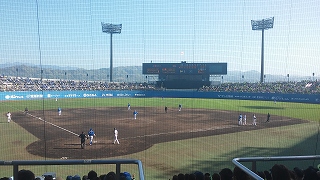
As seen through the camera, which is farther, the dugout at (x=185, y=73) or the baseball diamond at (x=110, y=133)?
the dugout at (x=185, y=73)

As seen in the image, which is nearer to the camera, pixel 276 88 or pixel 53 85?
pixel 53 85

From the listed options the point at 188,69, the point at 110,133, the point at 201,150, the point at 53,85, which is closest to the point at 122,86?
the point at 53,85

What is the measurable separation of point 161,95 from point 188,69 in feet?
28.4

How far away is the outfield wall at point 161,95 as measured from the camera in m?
38.8

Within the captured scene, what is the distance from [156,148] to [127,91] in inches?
1393

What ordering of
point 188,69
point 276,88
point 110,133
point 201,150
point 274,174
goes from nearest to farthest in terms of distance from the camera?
1. point 274,174
2. point 201,150
3. point 110,133
4. point 276,88
5. point 188,69

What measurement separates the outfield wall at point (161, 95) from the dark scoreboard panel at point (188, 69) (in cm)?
573

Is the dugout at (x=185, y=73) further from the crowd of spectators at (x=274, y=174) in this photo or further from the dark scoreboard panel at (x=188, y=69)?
the crowd of spectators at (x=274, y=174)

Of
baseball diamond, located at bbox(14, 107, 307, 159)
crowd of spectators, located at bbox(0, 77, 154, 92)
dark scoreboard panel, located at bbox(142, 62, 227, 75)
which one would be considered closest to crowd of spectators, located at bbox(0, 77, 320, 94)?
crowd of spectators, located at bbox(0, 77, 154, 92)

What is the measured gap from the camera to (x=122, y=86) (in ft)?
166

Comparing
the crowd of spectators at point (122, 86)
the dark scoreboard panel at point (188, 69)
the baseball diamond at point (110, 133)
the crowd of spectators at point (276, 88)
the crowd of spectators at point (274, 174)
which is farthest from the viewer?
the dark scoreboard panel at point (188, 69)

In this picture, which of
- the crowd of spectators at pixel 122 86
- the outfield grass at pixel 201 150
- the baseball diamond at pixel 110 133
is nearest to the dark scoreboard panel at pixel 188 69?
the crowd of spectators at pixel 122 86

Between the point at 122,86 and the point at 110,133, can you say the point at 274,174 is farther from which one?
the point at 122,86

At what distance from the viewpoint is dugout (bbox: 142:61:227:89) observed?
54500 millimetres
